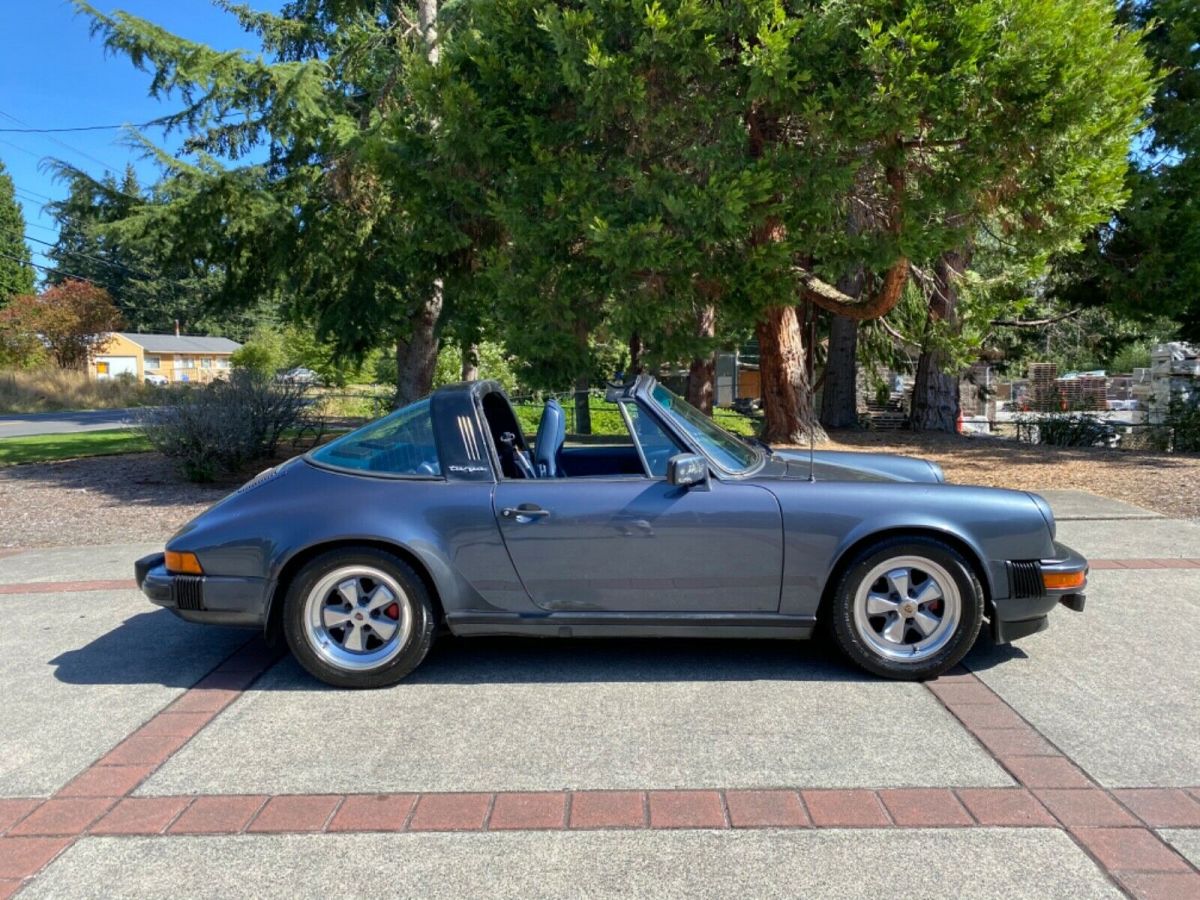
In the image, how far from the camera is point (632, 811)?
330 centimetres

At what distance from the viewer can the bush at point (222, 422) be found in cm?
1168

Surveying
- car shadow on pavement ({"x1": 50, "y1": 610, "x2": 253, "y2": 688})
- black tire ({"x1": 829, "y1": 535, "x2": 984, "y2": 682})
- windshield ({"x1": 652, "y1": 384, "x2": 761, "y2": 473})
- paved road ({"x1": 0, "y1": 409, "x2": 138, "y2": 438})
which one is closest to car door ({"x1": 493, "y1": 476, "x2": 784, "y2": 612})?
windshield ({"x1": 652, "y1": 384, "x2": 761, "y2": 473})

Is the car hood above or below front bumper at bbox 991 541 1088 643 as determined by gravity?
above

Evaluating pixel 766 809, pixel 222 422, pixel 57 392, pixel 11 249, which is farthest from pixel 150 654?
pixel 11 249

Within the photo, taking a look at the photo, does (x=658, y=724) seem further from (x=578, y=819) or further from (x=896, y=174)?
(x=896, y=174)

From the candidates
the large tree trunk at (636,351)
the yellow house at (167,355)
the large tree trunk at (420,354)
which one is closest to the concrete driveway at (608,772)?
the large tree trunk at (636,351)

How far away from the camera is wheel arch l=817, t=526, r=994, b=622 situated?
14.5 ft

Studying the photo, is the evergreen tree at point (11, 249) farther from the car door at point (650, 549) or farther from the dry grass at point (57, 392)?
the car door at point (650, 549)

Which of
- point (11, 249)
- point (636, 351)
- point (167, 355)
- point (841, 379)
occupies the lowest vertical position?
point (841, 379)

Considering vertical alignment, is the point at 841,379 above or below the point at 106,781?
above

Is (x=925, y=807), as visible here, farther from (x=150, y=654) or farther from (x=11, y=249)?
(x=11, y=249)

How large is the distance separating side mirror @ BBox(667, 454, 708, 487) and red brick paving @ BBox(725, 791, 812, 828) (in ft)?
4.92

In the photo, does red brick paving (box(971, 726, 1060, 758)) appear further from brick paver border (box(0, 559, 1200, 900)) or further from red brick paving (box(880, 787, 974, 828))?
red brick paving (box(880, 787, 974, 828))

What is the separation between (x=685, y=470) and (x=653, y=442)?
14.0 inches
